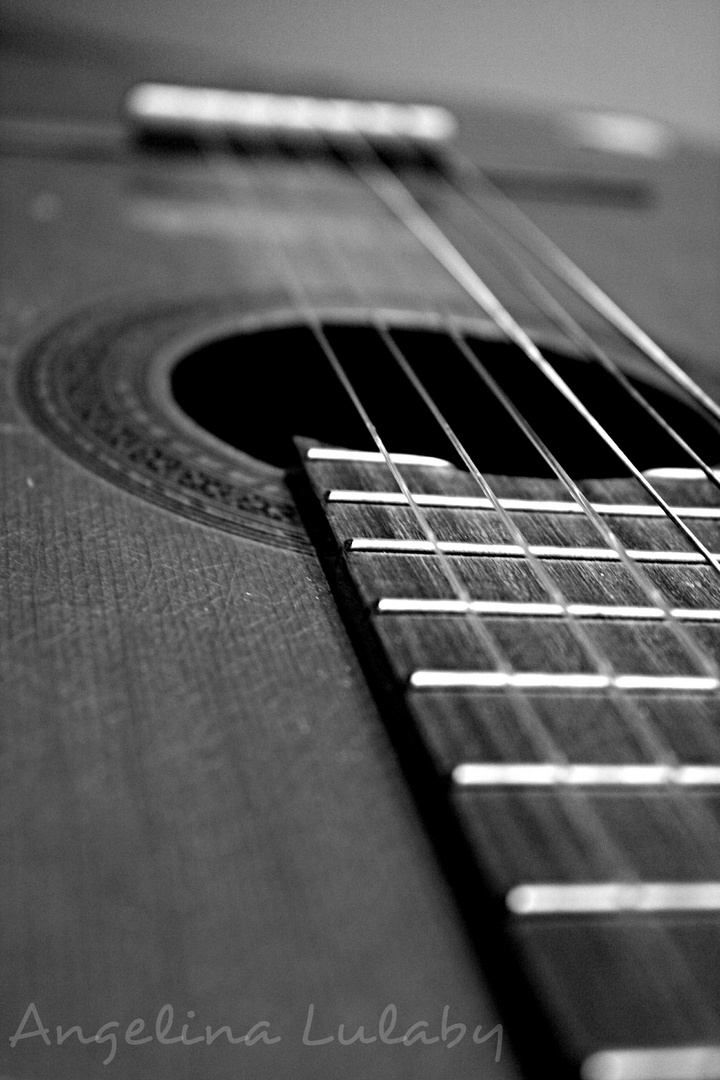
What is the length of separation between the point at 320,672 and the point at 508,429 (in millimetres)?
536

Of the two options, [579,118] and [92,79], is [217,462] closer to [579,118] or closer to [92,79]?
[92,79]

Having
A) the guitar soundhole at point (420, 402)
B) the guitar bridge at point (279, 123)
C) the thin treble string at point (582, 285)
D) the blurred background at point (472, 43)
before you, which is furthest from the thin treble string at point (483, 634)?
the blurred background at point (472, 43)

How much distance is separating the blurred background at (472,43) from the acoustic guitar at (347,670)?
4.38 feet

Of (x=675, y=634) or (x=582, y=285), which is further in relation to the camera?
(x=582, y=285)

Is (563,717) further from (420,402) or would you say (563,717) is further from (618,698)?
(420,402)

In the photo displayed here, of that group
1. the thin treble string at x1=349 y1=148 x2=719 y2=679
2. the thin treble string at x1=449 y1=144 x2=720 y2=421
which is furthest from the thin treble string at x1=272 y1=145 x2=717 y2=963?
the thin treble string at x1=449 y1=144 x2=720 y2=421

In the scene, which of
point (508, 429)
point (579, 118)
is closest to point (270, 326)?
point (508, 429)

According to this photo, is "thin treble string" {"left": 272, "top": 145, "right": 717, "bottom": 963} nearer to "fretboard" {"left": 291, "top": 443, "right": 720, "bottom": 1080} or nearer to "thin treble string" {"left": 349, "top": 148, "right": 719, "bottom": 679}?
"fretboard" {"left": 291, "top": 443, "right": 720, "bottom": 1080}

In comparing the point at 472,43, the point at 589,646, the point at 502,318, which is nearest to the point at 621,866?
the point at 589,646

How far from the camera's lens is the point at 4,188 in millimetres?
1071

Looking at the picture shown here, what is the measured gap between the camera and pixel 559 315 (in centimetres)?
93

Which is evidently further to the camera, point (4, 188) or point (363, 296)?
point (4, 188)

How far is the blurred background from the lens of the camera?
2.18 meters

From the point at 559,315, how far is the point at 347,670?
54 centimetres
